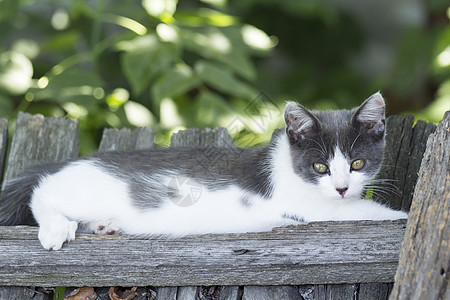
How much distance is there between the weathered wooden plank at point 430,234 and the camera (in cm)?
145

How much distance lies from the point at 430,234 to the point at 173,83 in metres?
1.89

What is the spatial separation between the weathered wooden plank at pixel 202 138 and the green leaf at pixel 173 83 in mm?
600

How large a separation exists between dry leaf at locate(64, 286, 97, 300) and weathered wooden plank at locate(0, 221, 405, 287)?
0.03 meters

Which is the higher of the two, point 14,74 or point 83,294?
point 14,74

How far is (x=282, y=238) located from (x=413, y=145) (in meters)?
0.70

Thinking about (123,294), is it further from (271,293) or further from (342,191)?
(342,191)

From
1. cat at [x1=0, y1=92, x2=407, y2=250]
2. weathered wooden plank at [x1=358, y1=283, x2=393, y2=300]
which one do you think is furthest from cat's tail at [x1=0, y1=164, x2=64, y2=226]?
weathered wooden plank at [x1=358, y1=283, x2=393, y2=300]

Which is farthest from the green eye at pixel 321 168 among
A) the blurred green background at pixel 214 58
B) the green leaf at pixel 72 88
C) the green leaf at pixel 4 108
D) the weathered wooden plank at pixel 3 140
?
the green leaf at pixel 4 108

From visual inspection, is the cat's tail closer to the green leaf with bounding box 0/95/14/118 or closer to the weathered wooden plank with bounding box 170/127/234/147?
the weathered wooden plank with bounding box 170/127/234/147

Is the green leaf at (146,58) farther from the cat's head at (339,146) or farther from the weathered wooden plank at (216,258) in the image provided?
the weathered wooden plank at (216,258)

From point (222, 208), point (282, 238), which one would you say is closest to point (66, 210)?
point (222, 208)

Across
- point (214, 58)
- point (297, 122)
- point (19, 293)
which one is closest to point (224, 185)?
point (297, 122)

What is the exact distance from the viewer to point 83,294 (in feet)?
6.14

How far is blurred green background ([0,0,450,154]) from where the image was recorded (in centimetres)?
313
